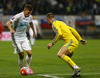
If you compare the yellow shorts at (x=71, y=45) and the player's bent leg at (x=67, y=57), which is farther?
the yellow shorts at (x=71, y=45)

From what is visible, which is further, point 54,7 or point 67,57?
point 54,7

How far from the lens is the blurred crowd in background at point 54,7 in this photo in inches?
1459

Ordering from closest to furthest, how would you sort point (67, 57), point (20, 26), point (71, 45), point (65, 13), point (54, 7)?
1. point (67, 57)
2. point (71, 45)
3. point (20, 26)
4. point (65, 13)
5. point (54, 7)

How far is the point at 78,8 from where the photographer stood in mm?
38094

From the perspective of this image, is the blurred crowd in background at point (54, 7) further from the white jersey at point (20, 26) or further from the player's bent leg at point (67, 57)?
the player's bent leg at point (67, 57)

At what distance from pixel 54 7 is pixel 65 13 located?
1.54m

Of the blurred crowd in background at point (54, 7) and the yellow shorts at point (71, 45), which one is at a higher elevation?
the yellow shorts at point (71, 45)

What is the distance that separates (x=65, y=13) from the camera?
3766 cm

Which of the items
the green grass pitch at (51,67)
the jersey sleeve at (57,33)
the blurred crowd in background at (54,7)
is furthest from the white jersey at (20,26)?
the blurred crowd in background at (54,7)

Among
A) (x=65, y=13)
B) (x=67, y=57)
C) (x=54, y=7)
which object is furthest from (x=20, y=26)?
(x=54, y=7)

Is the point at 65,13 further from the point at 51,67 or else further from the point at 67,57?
the point at 67,57

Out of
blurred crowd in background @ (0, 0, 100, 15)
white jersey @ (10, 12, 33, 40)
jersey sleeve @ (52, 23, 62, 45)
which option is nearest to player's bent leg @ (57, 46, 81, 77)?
jersey sleeve @ (52, 23, 62, 45)

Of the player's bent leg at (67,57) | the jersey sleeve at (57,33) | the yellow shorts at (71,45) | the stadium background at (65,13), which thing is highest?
the jersey sleeve at (57,33)

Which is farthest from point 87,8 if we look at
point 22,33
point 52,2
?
point 22,33
